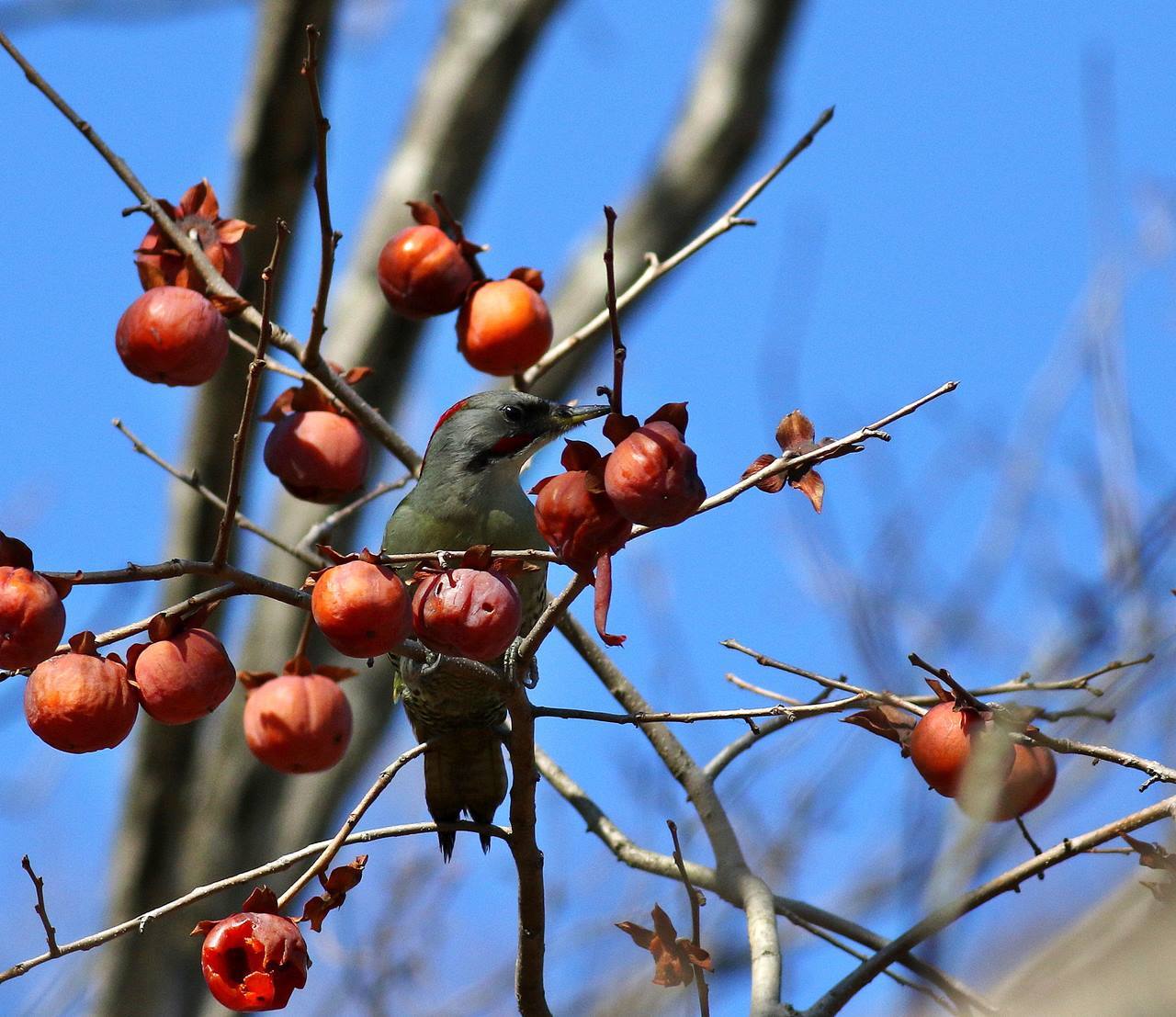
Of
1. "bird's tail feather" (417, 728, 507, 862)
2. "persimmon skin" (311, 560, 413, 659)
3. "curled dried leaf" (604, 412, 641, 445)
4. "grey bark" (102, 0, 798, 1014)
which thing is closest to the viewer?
"curled dried leaf" (604, 412, 641, 445)

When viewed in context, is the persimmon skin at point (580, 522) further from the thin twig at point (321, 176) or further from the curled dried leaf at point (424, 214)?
the curled dried leaf at point (424, 214)

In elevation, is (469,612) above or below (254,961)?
above

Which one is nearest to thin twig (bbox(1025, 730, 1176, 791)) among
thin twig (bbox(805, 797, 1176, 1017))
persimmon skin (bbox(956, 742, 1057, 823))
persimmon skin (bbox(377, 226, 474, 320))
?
thin twig (bbox(805, 797, 1176, 1017))

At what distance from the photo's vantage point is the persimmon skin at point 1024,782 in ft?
6.91

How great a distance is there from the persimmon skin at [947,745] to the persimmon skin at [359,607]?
2.51ft

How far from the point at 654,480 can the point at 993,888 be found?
86cm

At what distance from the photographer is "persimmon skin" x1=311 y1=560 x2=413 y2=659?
1799 mm

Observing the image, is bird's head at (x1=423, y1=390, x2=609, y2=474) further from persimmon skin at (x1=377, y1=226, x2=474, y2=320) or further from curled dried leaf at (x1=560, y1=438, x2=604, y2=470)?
curled dried leaf at (x1=560, y1=438, x2=604, y2=470)

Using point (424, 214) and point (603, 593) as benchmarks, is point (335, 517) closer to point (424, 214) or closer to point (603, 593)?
point (424, 214)

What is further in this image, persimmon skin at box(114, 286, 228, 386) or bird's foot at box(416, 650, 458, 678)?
persimmon skin at box(114, 286, 228, 386)

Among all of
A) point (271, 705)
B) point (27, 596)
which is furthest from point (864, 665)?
point (27, 596)

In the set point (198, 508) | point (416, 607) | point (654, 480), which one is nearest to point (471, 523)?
point (416, 607)

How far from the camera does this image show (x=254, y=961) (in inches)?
77.3

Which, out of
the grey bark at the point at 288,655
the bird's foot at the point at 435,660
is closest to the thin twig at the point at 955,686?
the bird's foot at the point at 435,660
